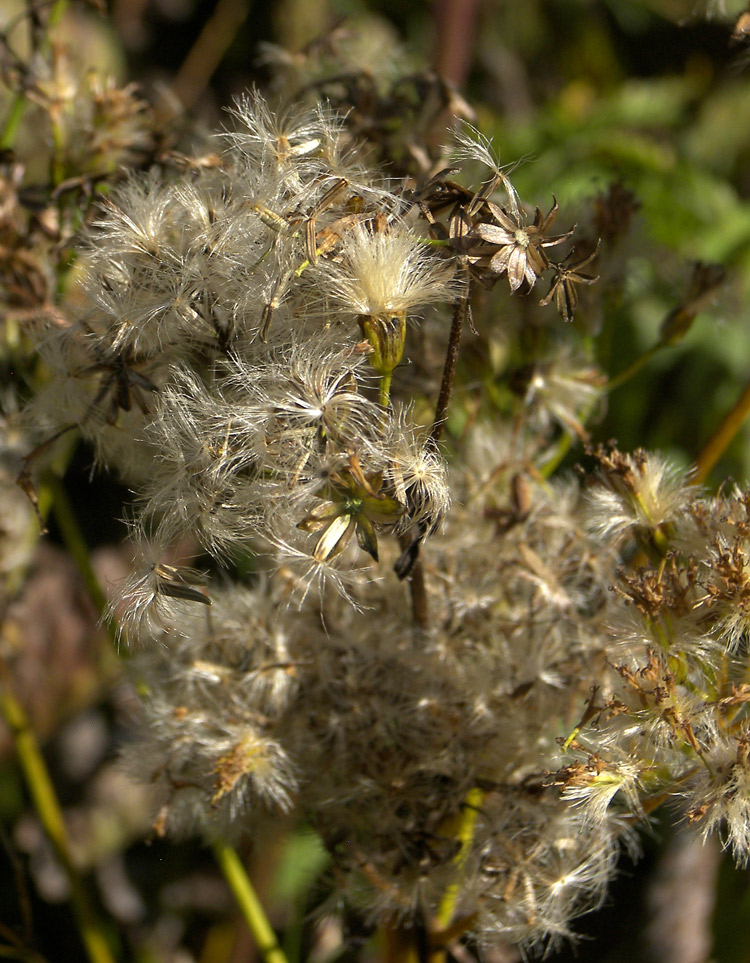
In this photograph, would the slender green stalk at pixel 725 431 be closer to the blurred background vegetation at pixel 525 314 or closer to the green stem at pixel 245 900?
the blurred background vegetation at pixel 525 314

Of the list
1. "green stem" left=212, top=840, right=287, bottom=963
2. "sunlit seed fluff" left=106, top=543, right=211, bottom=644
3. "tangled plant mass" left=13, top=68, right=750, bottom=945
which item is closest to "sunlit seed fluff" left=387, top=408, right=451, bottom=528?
"tangled plant mass" left=13, top=68, right=750, bottom=945

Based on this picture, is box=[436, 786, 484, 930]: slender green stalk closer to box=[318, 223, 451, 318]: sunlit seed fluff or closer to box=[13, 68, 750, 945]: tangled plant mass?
box=[13, 68, 750, 945]: tangled plant mass

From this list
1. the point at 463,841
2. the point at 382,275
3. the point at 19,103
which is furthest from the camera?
the point at 19,103

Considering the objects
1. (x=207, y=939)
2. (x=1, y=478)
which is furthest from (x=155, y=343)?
(x=207, y=939)

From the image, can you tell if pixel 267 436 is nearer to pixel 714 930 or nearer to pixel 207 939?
pixel 714 930

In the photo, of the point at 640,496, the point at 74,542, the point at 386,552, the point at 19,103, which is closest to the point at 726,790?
the point at 640,496

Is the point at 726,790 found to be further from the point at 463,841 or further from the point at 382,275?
the point at 382,275

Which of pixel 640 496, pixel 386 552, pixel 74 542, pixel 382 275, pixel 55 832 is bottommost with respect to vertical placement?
pixel 55 832
